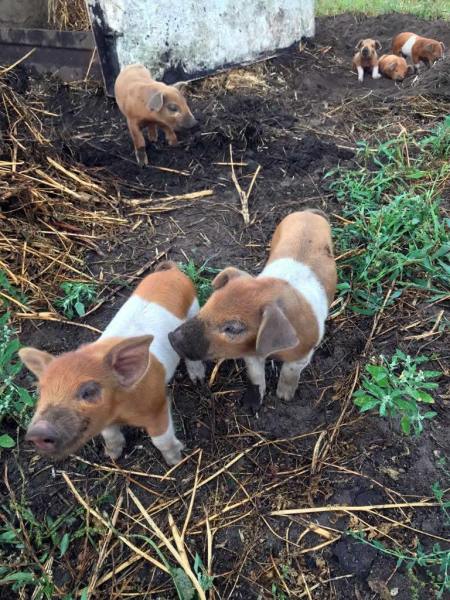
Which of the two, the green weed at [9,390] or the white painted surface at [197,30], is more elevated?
the white painted surface at [197,30]

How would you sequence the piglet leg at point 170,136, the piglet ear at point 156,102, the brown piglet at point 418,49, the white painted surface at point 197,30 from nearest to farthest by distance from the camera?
the piglet ear at point 156,102 → the piglet leg at point 170,136 → the white painted surface at point 197,30 → the brown piglet at point 418,49

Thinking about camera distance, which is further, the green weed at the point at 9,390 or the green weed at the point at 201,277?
the green weed at the point at 201,277

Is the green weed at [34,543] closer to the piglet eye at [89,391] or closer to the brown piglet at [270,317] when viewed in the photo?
the piglet eye at [89,391]

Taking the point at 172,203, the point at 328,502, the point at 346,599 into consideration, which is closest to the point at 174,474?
the point at 328,502

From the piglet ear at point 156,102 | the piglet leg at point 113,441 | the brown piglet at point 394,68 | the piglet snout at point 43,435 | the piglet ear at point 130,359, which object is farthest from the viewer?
the brown piglet at point 394,68

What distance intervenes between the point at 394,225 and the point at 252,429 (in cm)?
223

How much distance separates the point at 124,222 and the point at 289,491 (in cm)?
297

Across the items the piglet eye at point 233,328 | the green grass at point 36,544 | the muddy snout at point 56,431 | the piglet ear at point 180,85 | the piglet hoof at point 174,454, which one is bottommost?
the green grass at point 36,544

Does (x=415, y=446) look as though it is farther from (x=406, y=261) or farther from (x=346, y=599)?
(x=406, y=261)

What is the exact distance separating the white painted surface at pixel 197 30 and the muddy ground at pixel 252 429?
1589 millimetres

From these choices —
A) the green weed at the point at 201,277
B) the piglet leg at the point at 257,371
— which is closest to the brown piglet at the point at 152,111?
the green weed at the point at 201,277

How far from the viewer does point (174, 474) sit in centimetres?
287

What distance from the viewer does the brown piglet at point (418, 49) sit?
356 inches

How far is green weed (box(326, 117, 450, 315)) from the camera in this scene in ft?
12.4
